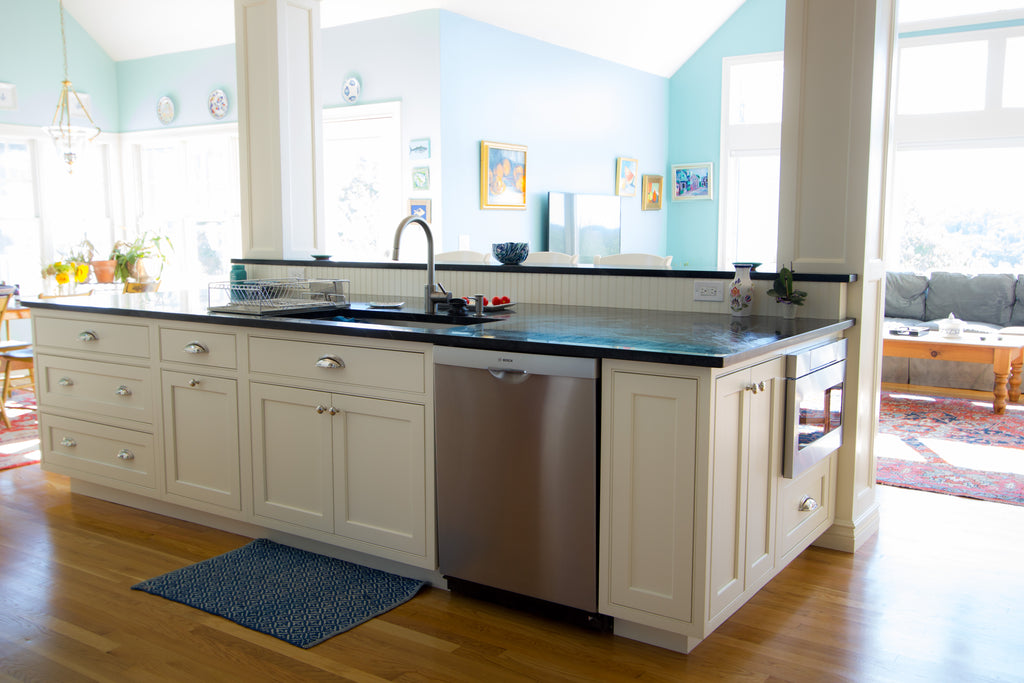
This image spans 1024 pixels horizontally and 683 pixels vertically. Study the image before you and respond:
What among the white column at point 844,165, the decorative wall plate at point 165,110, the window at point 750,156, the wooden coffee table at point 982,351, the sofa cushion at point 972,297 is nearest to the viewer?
the white column at point 844,165

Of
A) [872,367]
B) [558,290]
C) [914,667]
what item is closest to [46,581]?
[558,290]

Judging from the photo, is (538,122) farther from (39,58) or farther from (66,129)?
(39,58)

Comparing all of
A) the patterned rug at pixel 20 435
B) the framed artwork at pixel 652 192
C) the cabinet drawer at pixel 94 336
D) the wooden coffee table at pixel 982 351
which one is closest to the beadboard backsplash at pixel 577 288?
the cabinet drawer at pixel 94 336

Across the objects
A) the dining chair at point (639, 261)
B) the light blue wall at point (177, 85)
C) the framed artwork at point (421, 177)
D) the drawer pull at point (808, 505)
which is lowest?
the drawer pull at point (808, 505)

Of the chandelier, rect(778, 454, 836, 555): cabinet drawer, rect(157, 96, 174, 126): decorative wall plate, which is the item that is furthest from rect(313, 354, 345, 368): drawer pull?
rect(157, 96, 174, 126): decorative wall plate

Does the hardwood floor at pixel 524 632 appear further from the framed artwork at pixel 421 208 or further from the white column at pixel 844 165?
the framed artwork at pixel 421 208

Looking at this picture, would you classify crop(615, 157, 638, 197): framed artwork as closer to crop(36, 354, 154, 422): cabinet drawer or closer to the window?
the window

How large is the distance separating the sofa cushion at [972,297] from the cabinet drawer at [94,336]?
6.26 meters

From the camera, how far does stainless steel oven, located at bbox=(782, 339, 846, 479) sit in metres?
2.52

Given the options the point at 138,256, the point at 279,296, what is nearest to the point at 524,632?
the point at 279,296

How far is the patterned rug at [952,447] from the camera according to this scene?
12.7 ft

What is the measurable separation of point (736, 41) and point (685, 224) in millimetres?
2059

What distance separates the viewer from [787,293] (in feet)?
9.58

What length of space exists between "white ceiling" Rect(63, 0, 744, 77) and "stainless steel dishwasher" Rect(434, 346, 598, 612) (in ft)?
15.0
